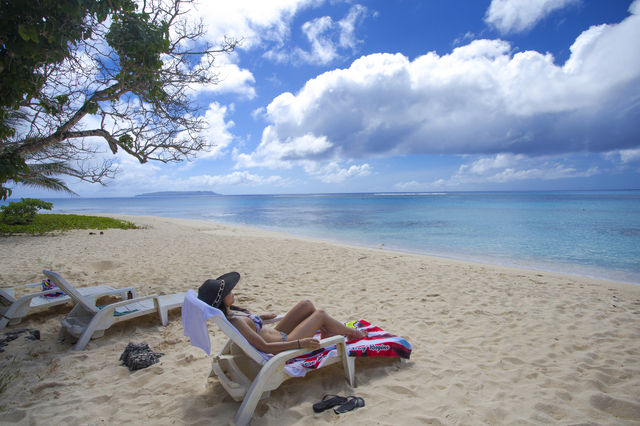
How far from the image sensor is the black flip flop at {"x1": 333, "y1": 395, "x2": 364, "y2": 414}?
2.64 m

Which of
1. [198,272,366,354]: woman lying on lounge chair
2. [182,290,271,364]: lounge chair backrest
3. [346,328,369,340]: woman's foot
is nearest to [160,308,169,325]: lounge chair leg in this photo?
[198,272,366,354]: woman lying on lounge chair

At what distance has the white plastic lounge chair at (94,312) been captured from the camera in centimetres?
384

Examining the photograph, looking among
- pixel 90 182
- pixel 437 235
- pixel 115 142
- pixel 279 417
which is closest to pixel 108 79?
pixel 115 142

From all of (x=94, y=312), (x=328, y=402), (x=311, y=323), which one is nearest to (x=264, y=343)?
(x=311, y=323)

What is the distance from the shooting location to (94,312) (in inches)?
158

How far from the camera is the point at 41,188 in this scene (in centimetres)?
1745

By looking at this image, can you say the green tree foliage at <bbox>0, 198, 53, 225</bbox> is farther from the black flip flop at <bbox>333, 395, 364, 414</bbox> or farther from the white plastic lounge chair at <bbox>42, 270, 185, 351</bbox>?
the black flip flop at <bbox>333, 395, 364, 414</bbox>

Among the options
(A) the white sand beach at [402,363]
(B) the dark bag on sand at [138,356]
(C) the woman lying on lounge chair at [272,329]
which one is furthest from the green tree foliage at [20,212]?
(C) the woman lying on lounge chair at [272,329]

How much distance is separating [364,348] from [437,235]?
15.8 meters

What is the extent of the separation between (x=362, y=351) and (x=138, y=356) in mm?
2389

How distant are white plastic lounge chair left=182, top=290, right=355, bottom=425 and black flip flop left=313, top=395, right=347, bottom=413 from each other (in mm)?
265

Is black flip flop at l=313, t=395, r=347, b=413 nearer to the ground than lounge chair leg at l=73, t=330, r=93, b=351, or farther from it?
nearer to the ground

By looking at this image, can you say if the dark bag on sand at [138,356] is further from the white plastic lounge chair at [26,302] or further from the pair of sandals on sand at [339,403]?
the pair of sandals on sand at [339,403]

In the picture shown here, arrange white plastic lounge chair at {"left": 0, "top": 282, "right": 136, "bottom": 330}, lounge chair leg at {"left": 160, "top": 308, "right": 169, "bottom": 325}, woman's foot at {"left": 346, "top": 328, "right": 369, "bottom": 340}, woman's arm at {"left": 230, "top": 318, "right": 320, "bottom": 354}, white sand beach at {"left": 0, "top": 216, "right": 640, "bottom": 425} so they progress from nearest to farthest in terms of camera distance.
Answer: white sand beach at {"left": 0, "top": 216, "right": 640, "bottom": 425}, woman's arm at {"left": 230, "top": 318, "right": 320, "bottom": 354}, woman's foot at {"left": 346, "top": 328, "right": 369, "bottom": 340}, white plastic lounge chair at {"left": 0, "top": 282, "right": 136, "bottom": 330}, lounge chair leg at {"left": 160, "top": 308, "right": 169, "bottom": 325}
